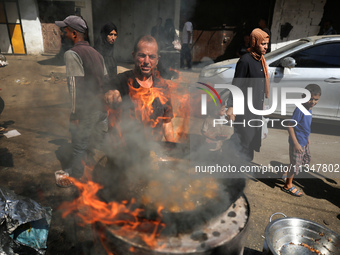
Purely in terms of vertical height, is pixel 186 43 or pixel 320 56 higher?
pixel 320 56

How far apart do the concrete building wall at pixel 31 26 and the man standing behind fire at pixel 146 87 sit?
12969 millimetres

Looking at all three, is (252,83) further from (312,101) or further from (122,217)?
(122,217)

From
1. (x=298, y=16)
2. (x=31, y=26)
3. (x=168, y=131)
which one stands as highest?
(x=298, y=16)

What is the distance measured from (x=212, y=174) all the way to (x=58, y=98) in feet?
23.3

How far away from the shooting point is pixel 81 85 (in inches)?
139

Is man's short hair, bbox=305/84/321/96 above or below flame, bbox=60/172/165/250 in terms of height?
above

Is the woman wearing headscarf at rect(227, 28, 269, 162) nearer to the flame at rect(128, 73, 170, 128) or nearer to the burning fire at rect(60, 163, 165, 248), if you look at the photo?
the flame at rect(128, 73, 170, 128)

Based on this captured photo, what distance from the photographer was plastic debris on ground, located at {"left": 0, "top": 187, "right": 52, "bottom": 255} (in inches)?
93.8

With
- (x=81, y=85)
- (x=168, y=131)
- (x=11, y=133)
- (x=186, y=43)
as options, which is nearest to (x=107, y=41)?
(x=81, y=85)

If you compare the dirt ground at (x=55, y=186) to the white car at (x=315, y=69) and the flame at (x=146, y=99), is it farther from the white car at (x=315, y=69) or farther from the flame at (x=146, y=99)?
the flame at (x=146, y=99)

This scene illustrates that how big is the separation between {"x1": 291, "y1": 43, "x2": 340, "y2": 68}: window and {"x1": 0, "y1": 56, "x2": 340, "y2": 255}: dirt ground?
68.0 inches

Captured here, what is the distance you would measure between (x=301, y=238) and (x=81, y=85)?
3.20m

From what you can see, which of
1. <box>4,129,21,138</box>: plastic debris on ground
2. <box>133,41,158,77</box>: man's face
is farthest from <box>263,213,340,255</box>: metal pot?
<box>4,129,21,138</box>: plastic debris on ground

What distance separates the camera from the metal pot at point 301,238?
2.36 meters
